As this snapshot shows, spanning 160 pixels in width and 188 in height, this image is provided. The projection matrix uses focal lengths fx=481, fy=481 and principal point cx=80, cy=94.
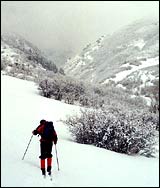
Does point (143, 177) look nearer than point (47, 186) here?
No

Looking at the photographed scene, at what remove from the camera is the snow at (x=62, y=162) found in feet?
27.1

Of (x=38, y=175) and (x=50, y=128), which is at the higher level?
(x=50, y=128)

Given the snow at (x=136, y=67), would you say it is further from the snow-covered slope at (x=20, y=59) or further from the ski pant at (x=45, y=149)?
the ski pant at (x=45, y=149)

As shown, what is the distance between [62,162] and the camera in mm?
10461

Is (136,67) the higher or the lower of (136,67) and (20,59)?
the higher

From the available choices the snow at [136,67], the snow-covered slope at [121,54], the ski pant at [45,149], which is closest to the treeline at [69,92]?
the ski pant at [45,149]

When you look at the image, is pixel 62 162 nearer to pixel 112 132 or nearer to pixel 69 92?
pixel 112 132

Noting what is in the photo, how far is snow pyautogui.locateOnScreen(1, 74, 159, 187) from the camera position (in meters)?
8.26

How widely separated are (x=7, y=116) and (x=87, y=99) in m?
9.59

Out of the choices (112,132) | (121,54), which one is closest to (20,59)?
(112,132)

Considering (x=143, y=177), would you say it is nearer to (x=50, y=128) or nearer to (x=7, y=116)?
(x=50, y=128)

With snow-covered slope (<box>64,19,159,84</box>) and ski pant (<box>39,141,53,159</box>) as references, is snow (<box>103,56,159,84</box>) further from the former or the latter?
ski pant (<box>39,141,53,159</box>)

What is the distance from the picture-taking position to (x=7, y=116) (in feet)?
45.0

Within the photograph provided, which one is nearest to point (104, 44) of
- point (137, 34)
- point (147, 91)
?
point (137, 34)
